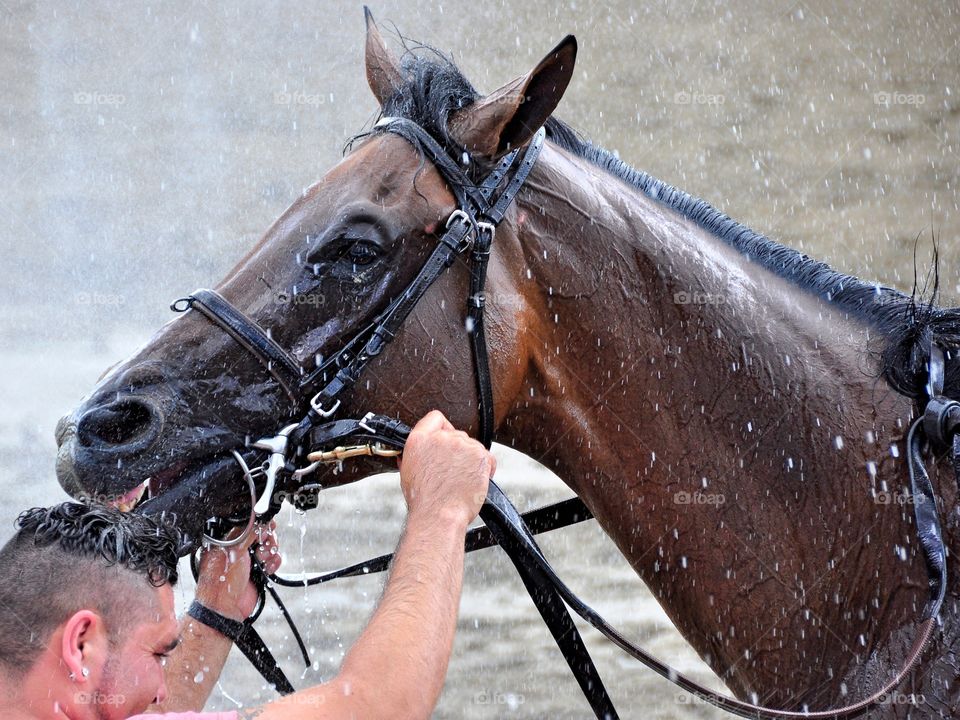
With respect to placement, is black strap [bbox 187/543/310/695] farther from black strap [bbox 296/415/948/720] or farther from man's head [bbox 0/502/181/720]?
man's head [bbox 0/502/181/720]

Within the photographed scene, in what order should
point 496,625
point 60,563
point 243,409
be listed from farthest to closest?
point 496,625
point 243,409
point 60,563

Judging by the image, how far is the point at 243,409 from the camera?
1789 millimetres

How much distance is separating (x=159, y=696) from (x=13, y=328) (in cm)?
440

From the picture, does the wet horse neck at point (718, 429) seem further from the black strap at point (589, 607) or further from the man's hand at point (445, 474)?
the man's hand at point (445, 474)

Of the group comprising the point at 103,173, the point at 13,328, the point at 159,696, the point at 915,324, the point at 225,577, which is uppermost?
the point at 103,173

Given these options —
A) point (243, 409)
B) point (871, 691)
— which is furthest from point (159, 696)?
point (871, 691)

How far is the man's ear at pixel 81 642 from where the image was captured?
121 centimetres

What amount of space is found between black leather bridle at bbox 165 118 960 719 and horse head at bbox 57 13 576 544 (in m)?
0.02

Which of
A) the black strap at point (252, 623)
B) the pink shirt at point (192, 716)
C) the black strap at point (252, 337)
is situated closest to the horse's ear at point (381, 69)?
the black strap at point (252, 337)

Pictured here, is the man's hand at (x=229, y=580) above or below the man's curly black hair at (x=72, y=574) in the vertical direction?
above

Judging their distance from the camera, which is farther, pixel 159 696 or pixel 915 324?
pixel 915 324

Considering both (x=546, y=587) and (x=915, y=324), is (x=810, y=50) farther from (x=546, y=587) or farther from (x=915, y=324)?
(x=546, y=587)

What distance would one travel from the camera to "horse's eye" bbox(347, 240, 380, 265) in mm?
1812

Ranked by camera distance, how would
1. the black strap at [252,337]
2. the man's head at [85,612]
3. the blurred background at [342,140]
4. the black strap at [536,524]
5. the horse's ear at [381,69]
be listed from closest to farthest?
1. the man's head at [85,612]
2. the black strap at [252,337]
3. the horse's ear at [381,69]
4. the black strap at [536,524]
5. the blurred background at [342,140]
